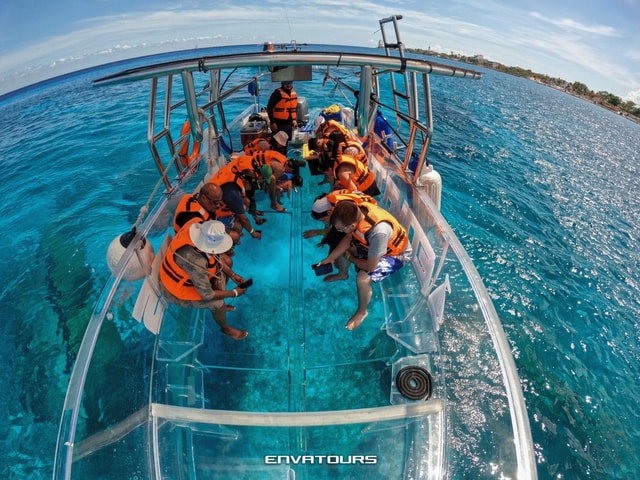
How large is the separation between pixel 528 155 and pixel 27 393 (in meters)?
12.9

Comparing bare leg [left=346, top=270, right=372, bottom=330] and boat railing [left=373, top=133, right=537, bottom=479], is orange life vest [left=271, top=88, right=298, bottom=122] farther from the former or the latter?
bare leg [left=346, top=270, right=372, bottom=330]

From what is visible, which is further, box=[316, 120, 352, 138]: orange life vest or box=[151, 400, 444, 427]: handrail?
box=[316, 120, 352, 138]: orange life vest

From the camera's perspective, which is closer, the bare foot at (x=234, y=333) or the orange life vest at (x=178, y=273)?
the orange life vest at (x=178, y=273)

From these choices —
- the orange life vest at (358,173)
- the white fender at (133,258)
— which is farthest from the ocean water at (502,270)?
the orange life vest at (358,173)

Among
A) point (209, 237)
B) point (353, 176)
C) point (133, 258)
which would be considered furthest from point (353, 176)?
point (133, 258)

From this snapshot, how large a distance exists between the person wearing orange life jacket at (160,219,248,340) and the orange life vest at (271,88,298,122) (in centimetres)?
385

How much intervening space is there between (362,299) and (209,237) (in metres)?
1.47

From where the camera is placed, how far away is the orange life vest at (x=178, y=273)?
7.88 feet

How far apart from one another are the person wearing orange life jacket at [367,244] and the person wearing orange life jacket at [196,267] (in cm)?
97

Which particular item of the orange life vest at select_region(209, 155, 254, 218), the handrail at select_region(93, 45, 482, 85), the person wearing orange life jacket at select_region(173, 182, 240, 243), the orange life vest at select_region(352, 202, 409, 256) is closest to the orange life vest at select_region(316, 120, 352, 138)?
the orange life vest at select_region(209, 155, 254, 218)

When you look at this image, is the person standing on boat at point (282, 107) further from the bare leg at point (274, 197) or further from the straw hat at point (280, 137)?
the bare leg at point (274, 197)

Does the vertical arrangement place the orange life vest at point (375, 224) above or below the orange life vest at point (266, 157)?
below

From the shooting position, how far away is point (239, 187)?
3467 mm

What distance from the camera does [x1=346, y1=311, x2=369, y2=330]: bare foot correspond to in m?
2.83
